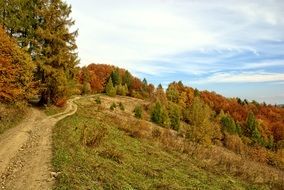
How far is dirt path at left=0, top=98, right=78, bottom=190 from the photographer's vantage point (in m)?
14.1

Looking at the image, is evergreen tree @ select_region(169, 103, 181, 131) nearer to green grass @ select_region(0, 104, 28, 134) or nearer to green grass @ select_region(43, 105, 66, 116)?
green grass @ select_region(43, 105, 66, 116)

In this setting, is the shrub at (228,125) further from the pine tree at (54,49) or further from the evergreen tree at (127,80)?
the pine tree at (54,49)

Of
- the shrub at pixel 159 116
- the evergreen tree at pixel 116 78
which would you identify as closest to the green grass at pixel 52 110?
the shrub at pixel 159 116

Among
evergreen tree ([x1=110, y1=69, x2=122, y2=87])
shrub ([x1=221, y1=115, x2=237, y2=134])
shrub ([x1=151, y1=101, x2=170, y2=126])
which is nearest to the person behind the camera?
shrub ([x1=151, y1=101, x2=170, y2=126])

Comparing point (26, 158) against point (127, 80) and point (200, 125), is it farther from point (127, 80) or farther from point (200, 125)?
point (127, 80)

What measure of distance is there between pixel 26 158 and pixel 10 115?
15510 mm

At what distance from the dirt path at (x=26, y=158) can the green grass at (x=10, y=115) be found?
843 mm

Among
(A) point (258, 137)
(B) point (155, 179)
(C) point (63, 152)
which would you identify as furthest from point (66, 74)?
(A) point (258, 137)

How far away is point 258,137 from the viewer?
113188mm

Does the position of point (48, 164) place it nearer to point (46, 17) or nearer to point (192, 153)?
point (192, 153)

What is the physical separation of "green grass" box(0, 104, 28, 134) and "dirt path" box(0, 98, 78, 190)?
33.2 inches

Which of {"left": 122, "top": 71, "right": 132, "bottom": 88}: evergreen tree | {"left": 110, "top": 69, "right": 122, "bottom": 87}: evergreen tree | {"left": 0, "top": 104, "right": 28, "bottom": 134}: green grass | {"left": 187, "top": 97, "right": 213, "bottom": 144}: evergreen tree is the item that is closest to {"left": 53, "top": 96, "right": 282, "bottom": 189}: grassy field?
{"left": 0, "top": 104, "right": 28, "bottom": 134}: green grass

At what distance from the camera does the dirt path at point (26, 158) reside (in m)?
14.1

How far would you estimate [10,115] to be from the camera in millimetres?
32219
